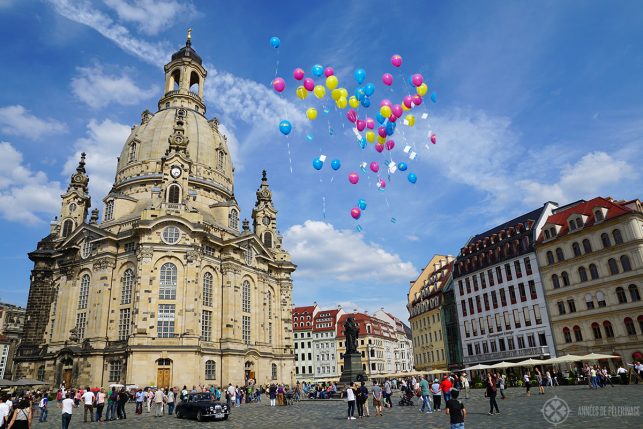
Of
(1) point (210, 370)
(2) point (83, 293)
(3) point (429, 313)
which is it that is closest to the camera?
(1) point (210, 370)

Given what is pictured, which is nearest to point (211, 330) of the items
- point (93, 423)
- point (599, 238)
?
point (93, 423)

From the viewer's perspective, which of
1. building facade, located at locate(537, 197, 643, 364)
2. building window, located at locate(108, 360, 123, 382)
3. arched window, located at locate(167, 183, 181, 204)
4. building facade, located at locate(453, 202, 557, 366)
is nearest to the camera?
building facade, located at locate(537, 197, 643, 364)

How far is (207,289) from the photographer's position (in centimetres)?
5300

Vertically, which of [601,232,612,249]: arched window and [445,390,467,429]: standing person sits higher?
[601,232,612,249]: arched window

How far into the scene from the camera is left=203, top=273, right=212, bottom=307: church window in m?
52.3

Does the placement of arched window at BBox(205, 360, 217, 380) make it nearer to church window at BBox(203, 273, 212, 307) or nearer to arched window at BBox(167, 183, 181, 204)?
church window at BBox(203, 273, 212, 307)

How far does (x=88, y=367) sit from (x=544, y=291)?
5133cm

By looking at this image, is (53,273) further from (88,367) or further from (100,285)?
(88,367)

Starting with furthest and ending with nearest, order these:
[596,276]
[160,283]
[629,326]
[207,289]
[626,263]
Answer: [207,289] → [160,283] → [596,276] → [626,263] → [629,326]

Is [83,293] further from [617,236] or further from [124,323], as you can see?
[617,236]

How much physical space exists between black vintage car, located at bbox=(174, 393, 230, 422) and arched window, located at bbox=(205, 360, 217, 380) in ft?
74.8

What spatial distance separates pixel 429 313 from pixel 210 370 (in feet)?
129

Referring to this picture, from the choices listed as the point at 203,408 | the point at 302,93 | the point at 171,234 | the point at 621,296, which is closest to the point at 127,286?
the point at 171,234

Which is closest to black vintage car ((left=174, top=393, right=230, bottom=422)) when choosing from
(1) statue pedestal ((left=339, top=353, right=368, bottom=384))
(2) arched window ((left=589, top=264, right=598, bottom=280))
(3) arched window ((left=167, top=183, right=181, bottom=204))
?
(1) statue pedestal ((left=339, top=353, right=368, bottom=384))
